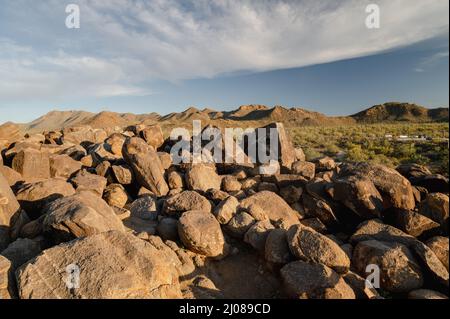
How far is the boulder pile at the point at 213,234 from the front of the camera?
4.69 metres

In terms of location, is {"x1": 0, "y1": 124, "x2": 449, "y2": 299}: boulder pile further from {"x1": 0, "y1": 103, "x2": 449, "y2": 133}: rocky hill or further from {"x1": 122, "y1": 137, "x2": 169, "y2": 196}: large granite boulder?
{"x1": 0, "y1": 103, "x2": 449, "y2": 133}: rocky hill

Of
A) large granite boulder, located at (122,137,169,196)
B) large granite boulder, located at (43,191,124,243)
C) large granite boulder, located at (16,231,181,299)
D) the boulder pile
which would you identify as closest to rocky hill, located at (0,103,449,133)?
large granite boulder, located at (122,137,169,196)

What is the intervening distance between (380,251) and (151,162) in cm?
691

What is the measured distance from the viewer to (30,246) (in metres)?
5.52

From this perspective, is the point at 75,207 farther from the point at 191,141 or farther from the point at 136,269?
the point at 191,141

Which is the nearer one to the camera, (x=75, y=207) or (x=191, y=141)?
(x=75, y=207)

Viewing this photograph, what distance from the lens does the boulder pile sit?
469 centimetres

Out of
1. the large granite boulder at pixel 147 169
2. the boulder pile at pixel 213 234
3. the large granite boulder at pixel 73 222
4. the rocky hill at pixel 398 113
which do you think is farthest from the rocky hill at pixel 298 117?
the large granite boulder at pixel 73 222

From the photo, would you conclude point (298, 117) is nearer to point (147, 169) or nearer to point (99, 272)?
point (147, 169)

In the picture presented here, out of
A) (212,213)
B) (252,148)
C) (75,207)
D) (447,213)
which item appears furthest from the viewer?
(252,148)

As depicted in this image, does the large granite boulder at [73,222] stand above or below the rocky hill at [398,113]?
below

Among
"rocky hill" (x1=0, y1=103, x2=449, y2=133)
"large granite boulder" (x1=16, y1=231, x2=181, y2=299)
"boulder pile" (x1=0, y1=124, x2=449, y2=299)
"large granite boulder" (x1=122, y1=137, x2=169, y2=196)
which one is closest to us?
"large granite boulder" (x1=16, y1=231, x2=181, y2=299)

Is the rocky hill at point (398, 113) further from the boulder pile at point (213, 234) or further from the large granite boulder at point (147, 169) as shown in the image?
the large granite boulder at point (147, 169)
